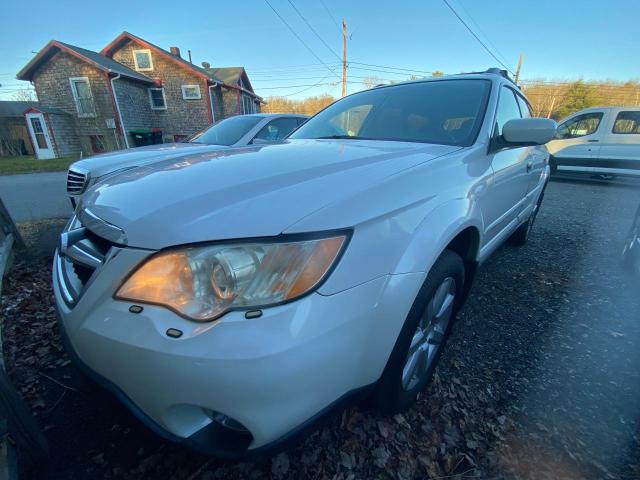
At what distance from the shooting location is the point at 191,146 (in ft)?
13.8

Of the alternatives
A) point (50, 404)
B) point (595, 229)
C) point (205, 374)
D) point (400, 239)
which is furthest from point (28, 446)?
point (595, 229)

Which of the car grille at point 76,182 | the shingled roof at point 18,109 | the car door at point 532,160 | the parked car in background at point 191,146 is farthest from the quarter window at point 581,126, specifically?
the shingled roof at point 18,109

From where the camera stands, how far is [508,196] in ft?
7.79

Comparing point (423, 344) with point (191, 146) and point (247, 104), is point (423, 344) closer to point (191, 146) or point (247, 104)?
point (191, 146)

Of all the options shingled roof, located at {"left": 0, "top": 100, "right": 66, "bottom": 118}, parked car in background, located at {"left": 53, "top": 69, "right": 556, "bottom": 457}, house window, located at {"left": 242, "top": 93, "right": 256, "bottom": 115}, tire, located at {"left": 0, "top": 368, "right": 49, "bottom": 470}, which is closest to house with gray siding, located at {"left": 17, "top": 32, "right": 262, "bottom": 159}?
shingled roof, located at {"left": 0, "top": 100, "right": 66, "bottom": 118}

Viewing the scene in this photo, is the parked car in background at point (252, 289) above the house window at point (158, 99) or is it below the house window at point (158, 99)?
below

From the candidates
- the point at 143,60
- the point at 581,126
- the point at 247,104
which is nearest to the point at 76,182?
the point at 581,126

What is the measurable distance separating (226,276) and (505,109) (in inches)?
104

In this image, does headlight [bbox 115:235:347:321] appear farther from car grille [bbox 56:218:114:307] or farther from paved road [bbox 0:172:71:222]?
paved road [bbox 0:172:71:222]

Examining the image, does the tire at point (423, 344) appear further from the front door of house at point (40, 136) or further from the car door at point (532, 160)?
the front door of house at point (40, 136)

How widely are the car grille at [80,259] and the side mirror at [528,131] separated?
222 centimetres

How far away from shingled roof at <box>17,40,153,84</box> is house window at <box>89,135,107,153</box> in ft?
12.3

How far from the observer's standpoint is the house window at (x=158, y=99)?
19.7 m

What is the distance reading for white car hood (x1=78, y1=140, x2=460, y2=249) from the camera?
38.6 inches
